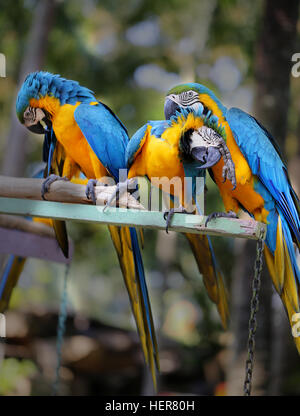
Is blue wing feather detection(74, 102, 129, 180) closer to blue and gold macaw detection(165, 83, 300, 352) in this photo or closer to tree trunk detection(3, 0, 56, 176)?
blue and gold macaw detection(165, 83, 300, 352)

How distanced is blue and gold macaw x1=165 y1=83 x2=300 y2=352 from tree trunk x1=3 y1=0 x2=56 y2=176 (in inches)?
111

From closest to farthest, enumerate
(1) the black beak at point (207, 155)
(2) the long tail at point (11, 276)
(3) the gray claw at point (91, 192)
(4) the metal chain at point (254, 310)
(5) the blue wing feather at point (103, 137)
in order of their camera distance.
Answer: (4) the metal chain at point (254, 310)
(1) the black beak at point (207, 155)
(3) the gray claw at point (91, 192)
(5) the blue wing feather at point (103, 137)
(2) the long tail at point (11, 276)

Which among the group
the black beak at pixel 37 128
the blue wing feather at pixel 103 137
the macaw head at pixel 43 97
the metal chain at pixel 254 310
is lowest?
the metal chain at pixel 254 310

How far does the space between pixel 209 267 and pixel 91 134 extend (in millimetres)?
844

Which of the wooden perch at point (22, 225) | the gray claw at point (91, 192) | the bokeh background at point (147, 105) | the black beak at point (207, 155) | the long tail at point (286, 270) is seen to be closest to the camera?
the black beak at point (207, 155)

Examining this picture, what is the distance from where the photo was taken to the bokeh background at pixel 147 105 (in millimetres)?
4426

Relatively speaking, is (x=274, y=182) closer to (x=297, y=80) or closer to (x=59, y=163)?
(x=59, y=163)

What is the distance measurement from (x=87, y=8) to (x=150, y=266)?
447 centimetres

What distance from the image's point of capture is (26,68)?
4672mm

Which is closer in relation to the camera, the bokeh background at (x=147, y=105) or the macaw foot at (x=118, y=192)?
the macaw foot at (x=118, y=192)

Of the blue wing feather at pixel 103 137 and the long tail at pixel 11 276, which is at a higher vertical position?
the blue wing feather at pixel 103 137

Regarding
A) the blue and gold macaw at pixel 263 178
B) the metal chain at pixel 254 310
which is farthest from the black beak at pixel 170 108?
the metal chain at pixel 254 310

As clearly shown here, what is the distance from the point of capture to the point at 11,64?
646cm

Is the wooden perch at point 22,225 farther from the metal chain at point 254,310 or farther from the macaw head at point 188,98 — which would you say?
the metal chain at point 254,310
